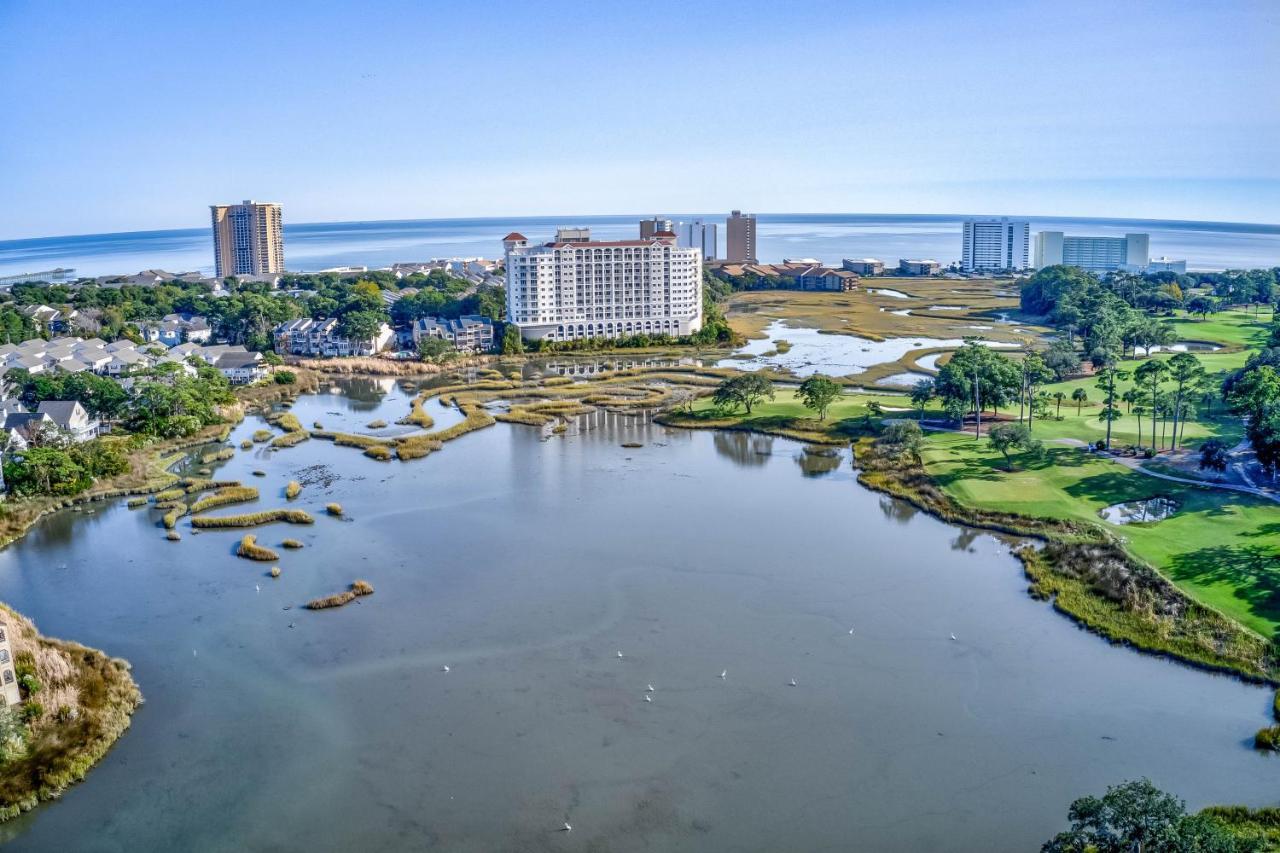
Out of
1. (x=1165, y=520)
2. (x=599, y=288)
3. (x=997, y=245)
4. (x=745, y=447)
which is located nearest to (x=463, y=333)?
(x=599, y=288)

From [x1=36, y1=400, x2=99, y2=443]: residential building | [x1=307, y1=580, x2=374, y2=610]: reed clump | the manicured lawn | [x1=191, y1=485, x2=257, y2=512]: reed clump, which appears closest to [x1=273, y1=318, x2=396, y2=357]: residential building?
[x1=36, y1=400, x2=99, y2=443]: residential building

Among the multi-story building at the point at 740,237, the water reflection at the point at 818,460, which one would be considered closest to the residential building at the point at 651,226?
the multi-story building at the point at 740,237

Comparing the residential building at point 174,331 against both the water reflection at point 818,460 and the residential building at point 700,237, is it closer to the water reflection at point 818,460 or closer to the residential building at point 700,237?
the water reflection at point 818,460

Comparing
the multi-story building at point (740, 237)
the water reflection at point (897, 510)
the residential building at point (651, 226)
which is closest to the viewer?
the water reflection at point (897, 510)

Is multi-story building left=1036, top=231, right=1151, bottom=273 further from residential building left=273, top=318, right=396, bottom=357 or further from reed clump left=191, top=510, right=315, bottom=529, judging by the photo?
reed clump left=191, top=510, right=315, bottom=529

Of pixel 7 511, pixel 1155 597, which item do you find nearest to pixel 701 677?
pixel 1155 597

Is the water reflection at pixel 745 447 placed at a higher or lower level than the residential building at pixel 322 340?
lower

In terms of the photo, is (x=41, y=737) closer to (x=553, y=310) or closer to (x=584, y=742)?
(x=584, y=742)
